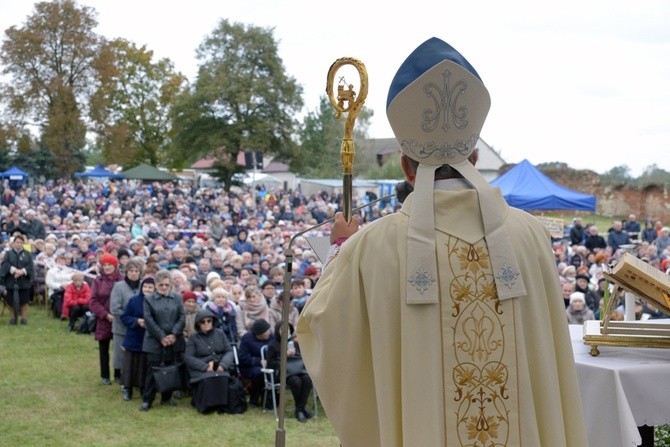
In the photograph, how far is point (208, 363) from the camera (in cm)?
939

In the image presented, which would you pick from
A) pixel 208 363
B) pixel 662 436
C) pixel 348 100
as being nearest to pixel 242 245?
pixel 208 363

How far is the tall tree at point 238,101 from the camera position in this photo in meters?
53.8

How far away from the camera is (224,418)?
357 inches

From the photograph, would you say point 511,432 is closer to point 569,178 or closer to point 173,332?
point 173,332

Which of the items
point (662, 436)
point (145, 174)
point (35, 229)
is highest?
point (145, 174)

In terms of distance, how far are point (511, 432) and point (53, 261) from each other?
575 inches

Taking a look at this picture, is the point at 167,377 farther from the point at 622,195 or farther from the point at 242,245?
the point at 622,195

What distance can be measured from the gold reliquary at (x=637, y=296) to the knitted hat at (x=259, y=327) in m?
5.96

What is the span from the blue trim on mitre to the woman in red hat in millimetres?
7916

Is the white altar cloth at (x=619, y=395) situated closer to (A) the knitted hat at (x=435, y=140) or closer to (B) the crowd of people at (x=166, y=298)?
(A) the knitted hat at (x=435, y=140)

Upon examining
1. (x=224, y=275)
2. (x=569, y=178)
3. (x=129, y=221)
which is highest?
(x=569, y=178)

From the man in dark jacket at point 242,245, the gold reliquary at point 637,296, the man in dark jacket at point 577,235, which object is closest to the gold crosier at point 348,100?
the gold reliquary at point 637,296

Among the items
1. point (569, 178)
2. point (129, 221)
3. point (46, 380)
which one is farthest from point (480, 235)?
point (569, 178)

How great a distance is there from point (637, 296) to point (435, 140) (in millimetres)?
1391
